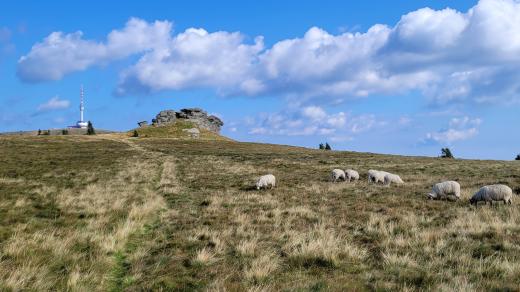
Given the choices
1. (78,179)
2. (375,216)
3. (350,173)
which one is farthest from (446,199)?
(78,179)

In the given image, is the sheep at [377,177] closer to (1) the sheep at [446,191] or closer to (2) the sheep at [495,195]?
(1) the sheep at [446,191]

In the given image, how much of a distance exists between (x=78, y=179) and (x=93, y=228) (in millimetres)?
18702

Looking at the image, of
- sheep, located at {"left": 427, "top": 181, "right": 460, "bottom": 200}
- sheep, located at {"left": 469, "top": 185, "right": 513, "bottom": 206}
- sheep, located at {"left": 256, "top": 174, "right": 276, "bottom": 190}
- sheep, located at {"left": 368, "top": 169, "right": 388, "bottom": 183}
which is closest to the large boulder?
sheep, located at {"left": 368, "top": 169, "right": 388, "bottom": 183}

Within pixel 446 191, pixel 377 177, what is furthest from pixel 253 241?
pixel 377 177

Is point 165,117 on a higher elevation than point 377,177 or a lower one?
higher

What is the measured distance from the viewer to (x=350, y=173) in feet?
114

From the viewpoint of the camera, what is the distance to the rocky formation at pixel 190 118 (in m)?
134

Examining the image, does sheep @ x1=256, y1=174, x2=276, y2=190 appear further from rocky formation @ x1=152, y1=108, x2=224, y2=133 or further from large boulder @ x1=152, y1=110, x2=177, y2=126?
large boulder @ x1=152, y1=110, x2=177, y2=126

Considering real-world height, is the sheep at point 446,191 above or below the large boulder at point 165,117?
below

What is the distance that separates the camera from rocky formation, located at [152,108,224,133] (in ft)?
439

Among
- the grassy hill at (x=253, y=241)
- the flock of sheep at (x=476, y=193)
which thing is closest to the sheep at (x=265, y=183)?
the flock of sheep at (x=476, y=193)

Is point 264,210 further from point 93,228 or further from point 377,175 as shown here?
point 377,175

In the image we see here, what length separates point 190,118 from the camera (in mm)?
134125

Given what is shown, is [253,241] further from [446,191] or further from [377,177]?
[377,177]
